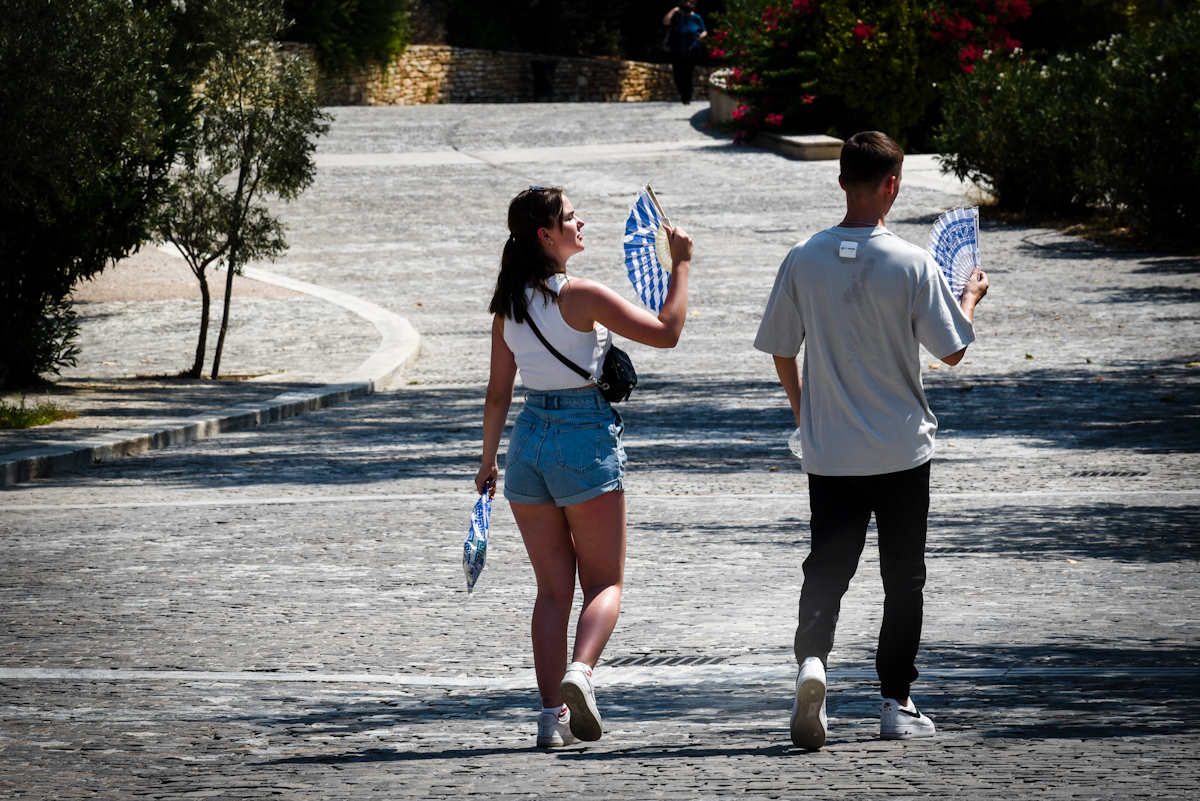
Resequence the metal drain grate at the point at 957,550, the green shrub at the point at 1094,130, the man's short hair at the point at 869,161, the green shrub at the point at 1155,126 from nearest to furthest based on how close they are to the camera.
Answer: the man's short hair at the point at 869,161
the metal drain grate at the point at 957,550
the green shrub at the point at 1155,126
the green shrub at the point at 1094,130

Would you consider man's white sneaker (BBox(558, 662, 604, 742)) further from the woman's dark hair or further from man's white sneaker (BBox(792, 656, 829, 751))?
the woman's dark hair

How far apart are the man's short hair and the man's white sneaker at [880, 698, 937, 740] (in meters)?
1.56

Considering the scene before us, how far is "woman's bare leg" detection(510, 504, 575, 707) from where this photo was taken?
192 inches

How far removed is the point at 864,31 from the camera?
102 ft

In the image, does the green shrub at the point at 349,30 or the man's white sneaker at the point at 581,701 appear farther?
the green shrub at the point at 349,30

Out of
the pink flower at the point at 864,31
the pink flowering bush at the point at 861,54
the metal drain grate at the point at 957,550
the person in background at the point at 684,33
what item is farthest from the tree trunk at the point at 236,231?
the person in background at the point at 684,33

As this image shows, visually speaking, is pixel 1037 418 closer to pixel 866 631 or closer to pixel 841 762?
pixel 866 631

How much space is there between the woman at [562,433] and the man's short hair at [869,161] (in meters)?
0.55

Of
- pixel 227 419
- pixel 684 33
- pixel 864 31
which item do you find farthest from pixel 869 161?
pixel 684 33

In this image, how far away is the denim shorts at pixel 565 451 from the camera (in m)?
4.77

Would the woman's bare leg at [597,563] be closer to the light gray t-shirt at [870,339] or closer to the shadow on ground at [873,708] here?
the shadow on ground at [873,708]

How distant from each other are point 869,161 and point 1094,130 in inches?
789

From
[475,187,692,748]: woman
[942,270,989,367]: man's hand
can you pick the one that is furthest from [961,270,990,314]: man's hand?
[475,187,692,748]: woman

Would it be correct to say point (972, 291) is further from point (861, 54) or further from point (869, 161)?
point (861, 54)
